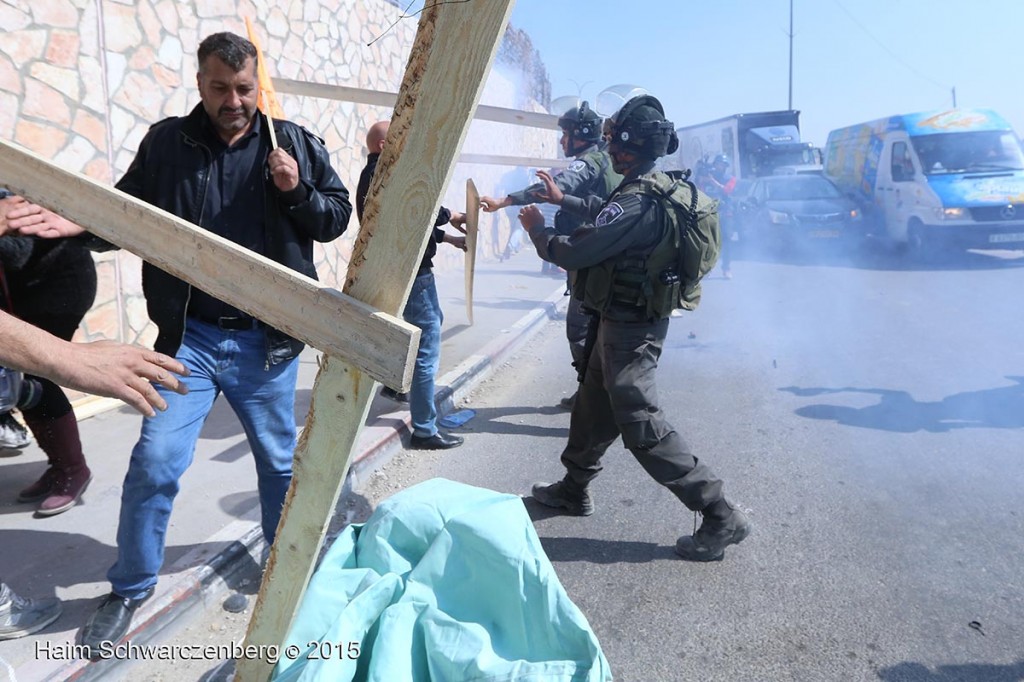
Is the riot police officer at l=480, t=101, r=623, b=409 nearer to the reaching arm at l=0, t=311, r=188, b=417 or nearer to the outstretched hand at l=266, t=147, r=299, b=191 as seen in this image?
the outstretched hand at l=266, t=147, r=299, b=191

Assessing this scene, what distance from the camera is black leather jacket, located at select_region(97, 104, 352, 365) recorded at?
101 inches

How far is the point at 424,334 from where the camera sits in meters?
4.48

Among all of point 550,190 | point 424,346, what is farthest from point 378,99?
point 424,346

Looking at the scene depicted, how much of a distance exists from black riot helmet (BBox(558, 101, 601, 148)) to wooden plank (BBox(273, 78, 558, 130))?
0.17m

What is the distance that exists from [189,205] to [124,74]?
127 inches

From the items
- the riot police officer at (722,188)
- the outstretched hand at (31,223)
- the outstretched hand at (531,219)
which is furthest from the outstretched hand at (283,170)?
the riot police officer at (722,188)

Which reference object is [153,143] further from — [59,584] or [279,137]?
[59,584]

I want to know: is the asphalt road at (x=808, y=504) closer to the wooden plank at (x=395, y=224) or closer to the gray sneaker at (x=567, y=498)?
the gray sneaker at (x=567, y=498)

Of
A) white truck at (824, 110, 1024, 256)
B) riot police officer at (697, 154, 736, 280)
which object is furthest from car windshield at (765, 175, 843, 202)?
riot police officer at (697, 154, 736, 280)

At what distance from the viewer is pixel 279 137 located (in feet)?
8.91

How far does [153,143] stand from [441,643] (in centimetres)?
200

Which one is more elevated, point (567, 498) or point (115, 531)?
point (115, 531)

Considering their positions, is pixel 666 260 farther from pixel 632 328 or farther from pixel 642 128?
pixel 642 128

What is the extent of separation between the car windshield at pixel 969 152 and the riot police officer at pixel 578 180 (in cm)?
1021
